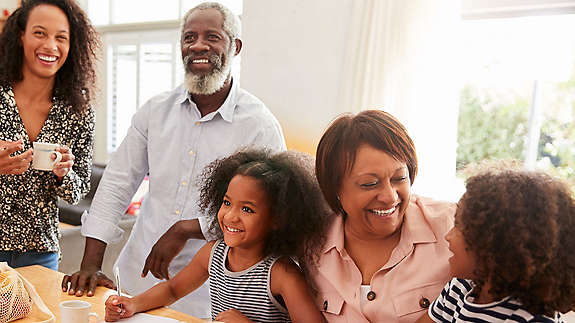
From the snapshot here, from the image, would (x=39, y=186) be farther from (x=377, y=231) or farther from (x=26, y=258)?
(x=377, y=231)

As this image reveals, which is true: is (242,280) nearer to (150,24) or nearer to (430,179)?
(430,179)

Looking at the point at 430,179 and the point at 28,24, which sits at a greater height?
the point at 28,24

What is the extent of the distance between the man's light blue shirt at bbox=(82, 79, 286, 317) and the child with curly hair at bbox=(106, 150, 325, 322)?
13.9 inches

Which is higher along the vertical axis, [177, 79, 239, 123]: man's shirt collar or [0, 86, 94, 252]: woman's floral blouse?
[177, 79, 239, 123]: man's shirt collar

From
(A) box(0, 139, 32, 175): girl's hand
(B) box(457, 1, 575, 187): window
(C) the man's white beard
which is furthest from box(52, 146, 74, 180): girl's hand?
(B) box(457, 1, 575, 187): window

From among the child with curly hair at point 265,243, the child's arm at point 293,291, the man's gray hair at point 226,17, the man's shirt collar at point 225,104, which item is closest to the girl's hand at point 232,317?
the child with curly hair at point 265,243

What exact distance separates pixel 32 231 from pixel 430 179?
2.13 metres

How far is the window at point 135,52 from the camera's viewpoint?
5633 millimetres

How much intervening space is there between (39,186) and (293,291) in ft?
3.89

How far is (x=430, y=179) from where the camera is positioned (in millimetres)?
3172

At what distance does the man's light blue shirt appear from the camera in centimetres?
204

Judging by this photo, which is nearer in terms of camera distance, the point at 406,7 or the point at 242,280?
the point at 242,280

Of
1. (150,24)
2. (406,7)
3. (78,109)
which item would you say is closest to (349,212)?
(78,109)

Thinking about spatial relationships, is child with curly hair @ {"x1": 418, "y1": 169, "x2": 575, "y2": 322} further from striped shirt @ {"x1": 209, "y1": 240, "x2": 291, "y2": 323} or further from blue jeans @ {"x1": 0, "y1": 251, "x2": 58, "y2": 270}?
blue jeans @ {"x1": 0, "y1": 251, "x2": 58, "y2": 270}
